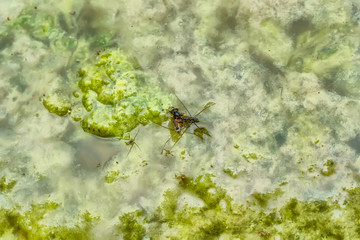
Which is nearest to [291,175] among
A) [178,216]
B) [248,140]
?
[248,140]

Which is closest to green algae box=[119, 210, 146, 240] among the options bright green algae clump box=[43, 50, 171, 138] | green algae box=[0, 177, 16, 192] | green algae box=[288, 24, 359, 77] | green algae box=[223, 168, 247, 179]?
bright green algae clump box=[43, 50, 171, 138]

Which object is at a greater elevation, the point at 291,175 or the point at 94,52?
the point at 291,175

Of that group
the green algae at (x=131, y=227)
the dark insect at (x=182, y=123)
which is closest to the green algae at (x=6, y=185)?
the green algae at (x=131, y=227)

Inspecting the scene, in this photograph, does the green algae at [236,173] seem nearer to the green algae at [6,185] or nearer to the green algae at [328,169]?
the green algae at [328,169]

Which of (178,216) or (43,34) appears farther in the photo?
(43,34)

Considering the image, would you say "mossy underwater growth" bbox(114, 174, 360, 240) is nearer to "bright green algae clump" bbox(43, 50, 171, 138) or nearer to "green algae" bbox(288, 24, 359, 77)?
"bright green algae clump" bbox(43, 50, 171, 138)

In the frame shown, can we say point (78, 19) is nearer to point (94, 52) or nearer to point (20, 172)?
point (94, 52)
